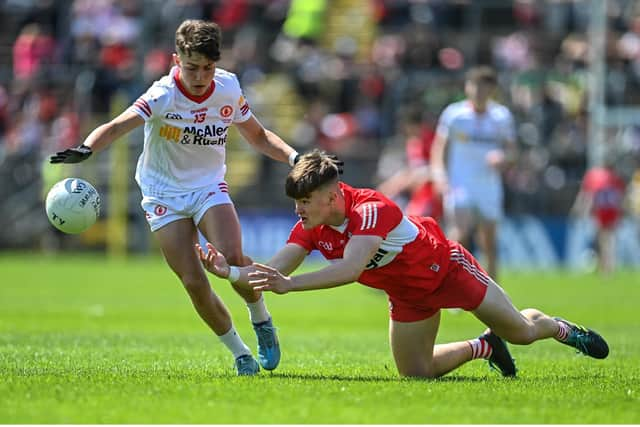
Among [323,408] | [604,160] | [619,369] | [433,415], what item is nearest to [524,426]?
[433,415]

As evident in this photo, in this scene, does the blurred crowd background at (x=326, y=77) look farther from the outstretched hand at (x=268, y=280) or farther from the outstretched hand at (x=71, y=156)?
the outstretched hand at (x=268, y=280)

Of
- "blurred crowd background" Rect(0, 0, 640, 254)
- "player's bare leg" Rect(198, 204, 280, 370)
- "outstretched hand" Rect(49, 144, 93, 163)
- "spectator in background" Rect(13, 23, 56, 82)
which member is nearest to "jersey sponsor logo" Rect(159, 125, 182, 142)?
"player's bare leg" Rect(198, 204, 280, 370)

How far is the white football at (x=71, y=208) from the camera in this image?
26.7 ft

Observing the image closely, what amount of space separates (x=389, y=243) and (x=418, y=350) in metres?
0.91

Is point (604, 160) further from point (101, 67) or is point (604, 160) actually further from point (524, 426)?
point (524, 426)

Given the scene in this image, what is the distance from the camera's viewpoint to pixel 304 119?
2852 centimetres

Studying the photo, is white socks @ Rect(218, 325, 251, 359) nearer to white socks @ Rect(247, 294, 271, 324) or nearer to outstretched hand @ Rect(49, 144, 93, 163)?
white socks @ Rect(247, 294, 271, 324)

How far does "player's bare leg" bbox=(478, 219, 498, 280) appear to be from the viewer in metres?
15.2

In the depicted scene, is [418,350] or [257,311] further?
[257,311]

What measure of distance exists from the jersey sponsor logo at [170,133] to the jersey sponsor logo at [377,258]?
5.59 ft

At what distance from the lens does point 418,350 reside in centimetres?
838

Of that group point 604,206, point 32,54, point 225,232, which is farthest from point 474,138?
point 32,54

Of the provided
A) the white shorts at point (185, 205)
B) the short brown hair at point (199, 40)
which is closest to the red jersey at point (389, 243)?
the white shorts at point (185, 205)

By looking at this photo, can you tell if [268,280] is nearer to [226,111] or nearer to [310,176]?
[310,176]
